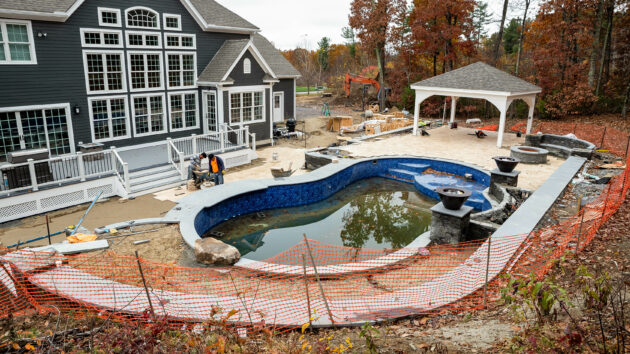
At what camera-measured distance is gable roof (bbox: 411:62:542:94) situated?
1908cm

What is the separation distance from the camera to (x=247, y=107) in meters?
19.8

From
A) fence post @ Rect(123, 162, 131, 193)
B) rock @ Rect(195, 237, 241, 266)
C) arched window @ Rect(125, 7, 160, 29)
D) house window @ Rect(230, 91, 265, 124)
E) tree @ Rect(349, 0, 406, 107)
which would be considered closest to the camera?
rock @ Rect(195, 237, 241, 266)

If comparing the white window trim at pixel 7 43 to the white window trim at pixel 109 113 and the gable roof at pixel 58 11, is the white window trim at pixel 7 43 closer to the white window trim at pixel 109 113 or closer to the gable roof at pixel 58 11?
the gable roof at pixel 58 11

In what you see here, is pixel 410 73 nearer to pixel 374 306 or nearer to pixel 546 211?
pixel 546 211

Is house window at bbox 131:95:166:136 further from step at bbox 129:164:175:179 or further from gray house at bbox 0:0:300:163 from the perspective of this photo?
step at bbox 129:164:175:179

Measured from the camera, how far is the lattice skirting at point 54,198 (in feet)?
37.3

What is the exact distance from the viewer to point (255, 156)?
1856 centimetres

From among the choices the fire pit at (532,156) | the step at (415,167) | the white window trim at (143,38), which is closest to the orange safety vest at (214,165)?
the white window trim at (143,38)

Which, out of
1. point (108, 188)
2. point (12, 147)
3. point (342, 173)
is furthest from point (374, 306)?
point (12, 147)

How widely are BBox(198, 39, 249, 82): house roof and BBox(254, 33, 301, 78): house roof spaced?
281 inches

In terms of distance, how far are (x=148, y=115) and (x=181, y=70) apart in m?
2.72

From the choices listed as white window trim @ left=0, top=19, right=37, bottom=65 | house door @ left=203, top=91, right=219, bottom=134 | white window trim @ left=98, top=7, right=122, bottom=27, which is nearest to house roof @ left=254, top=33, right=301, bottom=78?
house door @ left=203, top=91, right=219, bottom=134

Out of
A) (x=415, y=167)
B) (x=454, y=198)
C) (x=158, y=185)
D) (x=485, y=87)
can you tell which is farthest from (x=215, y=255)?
(x=485, y=87)

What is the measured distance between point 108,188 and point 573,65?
1136 inches
